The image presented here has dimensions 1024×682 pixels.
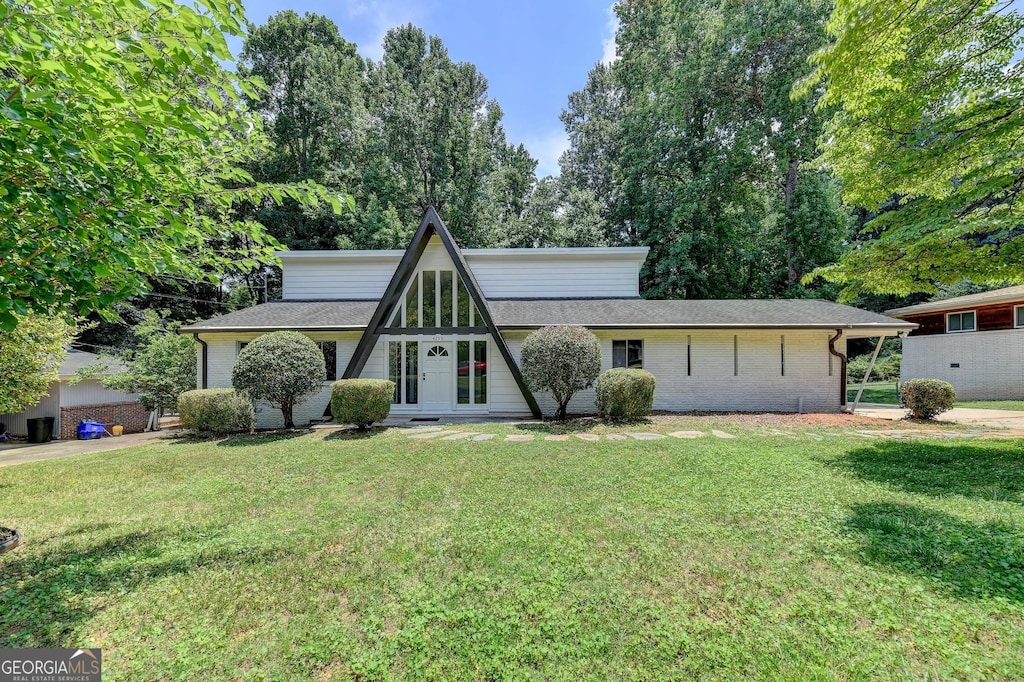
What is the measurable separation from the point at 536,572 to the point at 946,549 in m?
3.89

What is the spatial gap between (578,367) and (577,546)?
669 centimetres

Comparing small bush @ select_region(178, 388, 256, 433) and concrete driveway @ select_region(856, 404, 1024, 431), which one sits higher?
small bush @ select_region(178, 388, 256, 433)

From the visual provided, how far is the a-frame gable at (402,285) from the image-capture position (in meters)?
11.4

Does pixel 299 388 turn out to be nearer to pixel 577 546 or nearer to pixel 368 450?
pixel 368 450

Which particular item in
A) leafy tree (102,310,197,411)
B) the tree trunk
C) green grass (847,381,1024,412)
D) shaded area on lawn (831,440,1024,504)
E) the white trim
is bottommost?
green grass (847,381,1024,412)

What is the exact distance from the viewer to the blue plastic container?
511 inches

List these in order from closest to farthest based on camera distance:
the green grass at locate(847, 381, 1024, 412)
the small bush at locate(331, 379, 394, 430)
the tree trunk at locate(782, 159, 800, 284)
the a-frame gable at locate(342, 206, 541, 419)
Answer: the small bush at locate(331, 379, 394, 430) < the a-frame gable at locate(342, 206, 541, 419) < the green grass at locate(847, 381, 1024, 412) < the tree trunk at locate(782, 159, 800, 284)

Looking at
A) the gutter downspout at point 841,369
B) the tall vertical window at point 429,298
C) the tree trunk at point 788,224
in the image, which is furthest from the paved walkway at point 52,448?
the tree trunk at point 788,224

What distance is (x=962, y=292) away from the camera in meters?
23.7

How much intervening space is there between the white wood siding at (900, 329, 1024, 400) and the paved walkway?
2836 centimetres

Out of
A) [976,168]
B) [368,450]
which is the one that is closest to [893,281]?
[976,168]

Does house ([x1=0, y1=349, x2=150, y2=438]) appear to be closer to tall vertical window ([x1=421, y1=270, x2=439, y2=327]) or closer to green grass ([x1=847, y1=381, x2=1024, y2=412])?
tall vertical window ([x1=421, y1=270, x2=439, y2=327])

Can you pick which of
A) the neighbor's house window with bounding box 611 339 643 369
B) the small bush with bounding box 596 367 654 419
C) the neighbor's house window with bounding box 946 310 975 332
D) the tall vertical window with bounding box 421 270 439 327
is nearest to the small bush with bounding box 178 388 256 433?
the tall vertical window with bounding box 421 270 439 327

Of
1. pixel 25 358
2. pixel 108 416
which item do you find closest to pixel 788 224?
pixel 25 358
